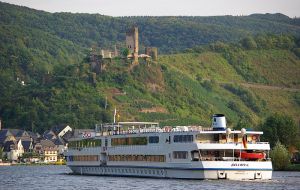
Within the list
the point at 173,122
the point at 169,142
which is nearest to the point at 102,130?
the point at 169,142

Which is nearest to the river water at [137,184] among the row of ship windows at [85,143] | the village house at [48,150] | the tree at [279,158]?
the row of ship windows at [85,143]

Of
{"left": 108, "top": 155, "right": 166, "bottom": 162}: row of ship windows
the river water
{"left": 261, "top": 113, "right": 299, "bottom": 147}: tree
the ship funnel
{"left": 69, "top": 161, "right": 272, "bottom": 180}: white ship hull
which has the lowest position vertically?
the river water

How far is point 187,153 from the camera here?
78.5 metres

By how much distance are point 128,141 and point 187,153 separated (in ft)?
37.7

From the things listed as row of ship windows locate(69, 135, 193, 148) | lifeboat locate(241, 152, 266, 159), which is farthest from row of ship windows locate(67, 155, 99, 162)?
lifeboat locate(241, 152, 266, 159)

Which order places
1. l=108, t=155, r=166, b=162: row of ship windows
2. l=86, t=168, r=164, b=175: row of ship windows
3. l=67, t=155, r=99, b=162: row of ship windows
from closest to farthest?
l=108, t=155, r=166, b=162: row of ship windows < l=86, t=168, r=164, b=175: row of ship windows < l=67, t=155, r=99, b=162: row of ship windows

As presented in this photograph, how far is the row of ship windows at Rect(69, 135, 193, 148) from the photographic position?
80.0m

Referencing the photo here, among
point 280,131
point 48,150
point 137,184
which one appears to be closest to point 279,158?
point 280,131

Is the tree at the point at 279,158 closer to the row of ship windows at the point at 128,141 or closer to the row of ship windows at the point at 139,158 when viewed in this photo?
the row of ship windows at the point at 128,141

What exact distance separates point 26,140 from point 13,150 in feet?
14.3

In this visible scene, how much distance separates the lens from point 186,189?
233ft

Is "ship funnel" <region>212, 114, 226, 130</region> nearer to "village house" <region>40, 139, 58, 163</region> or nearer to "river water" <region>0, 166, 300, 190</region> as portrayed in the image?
"river water" <region>0, 166, 300, 190</region>

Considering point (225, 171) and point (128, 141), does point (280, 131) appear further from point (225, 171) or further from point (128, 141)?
point (225, 171)

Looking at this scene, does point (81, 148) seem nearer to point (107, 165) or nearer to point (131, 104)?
point (107, 165)
